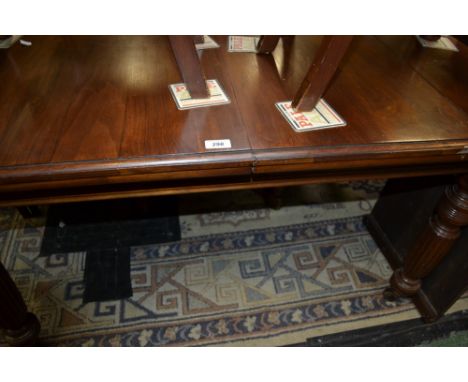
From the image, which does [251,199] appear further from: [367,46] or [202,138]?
[202,138]

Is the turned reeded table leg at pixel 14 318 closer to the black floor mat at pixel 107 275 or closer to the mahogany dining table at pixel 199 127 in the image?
the mahogany dining table at pixel 199 127

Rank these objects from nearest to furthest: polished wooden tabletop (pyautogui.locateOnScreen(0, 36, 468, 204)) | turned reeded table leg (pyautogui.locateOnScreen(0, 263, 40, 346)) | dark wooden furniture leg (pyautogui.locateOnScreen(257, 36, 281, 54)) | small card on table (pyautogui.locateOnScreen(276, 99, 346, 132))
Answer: polished wooden tabletop (pyautogui.locateOnScreen(0, 36, 468, 204)) < small card on table (pyautogui.locateOnScreen(276, 99, 346, 132)) < turned reeded table leg (pyautogui.locateOnScreen(0, 263, 40, 346)) < dark wooden furniture leg (pyautogui.locateOnScreen(257, 36, 281, 54))

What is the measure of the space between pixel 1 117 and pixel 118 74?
1.03 feet

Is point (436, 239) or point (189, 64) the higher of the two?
point (189, 64)

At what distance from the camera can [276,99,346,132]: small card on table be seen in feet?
2.60

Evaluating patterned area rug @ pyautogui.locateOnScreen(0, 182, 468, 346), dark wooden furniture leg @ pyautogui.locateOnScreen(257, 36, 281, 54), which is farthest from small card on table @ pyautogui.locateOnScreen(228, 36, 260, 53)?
patterned area rug @ pyautogui.locateOnScreen(0, 182, 468, 346)

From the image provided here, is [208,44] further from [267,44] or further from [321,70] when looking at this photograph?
[321,70]

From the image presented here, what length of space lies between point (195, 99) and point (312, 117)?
300 mm

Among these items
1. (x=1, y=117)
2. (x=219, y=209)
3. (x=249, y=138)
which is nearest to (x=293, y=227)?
(x=219, y=209)

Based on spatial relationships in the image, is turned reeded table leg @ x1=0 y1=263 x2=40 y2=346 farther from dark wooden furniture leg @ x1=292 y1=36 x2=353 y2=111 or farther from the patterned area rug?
dark wooden furniture leg @ x1=292 y1=36 x2=353 y2=111

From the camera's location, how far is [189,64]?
797 mm

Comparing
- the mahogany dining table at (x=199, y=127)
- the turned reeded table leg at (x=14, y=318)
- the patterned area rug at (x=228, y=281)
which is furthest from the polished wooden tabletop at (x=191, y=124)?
the patterned area rug at (x=228, y=281)

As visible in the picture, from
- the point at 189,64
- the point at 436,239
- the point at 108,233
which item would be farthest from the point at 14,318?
the point at 436,239

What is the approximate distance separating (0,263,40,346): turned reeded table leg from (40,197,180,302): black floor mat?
27 centimetres
